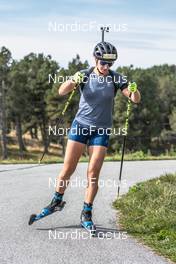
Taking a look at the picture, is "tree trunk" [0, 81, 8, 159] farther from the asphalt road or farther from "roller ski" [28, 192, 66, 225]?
"roller ski" [28, 192, 66, 225]

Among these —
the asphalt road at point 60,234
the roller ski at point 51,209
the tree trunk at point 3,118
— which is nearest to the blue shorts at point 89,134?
the roller ski at point 51,209

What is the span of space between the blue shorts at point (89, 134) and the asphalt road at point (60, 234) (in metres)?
1.16

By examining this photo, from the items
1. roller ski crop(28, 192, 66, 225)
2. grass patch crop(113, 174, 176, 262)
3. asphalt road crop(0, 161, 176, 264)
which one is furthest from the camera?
roller ski crop(28, 192, 66, 225)

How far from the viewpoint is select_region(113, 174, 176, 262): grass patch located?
676 centimetres

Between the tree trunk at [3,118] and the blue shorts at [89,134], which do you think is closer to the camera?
the blue shorts at [89,134]

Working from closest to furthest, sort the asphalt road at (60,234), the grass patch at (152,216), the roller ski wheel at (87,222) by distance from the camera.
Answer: the asphalt road at (60,234) < the grass patch at (152,216) < the roller ski wheel at (87,222)

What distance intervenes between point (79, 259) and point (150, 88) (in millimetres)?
75367

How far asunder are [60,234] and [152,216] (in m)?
1.52

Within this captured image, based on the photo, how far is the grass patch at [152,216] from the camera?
6761 millimetres

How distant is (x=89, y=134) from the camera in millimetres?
7348

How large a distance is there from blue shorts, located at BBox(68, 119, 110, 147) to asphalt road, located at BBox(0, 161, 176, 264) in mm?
1160

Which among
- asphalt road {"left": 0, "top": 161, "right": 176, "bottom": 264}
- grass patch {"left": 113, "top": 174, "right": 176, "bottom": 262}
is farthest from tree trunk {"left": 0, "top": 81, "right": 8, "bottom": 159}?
grass patch {"left": 113, "top": 174, "right": 176, "bottom": 262}

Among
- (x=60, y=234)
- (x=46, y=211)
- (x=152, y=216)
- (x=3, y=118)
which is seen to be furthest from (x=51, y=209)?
(x=3, y=118)

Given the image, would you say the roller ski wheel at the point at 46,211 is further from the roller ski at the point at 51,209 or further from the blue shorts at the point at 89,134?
the blue shorts at the point at 89,134
